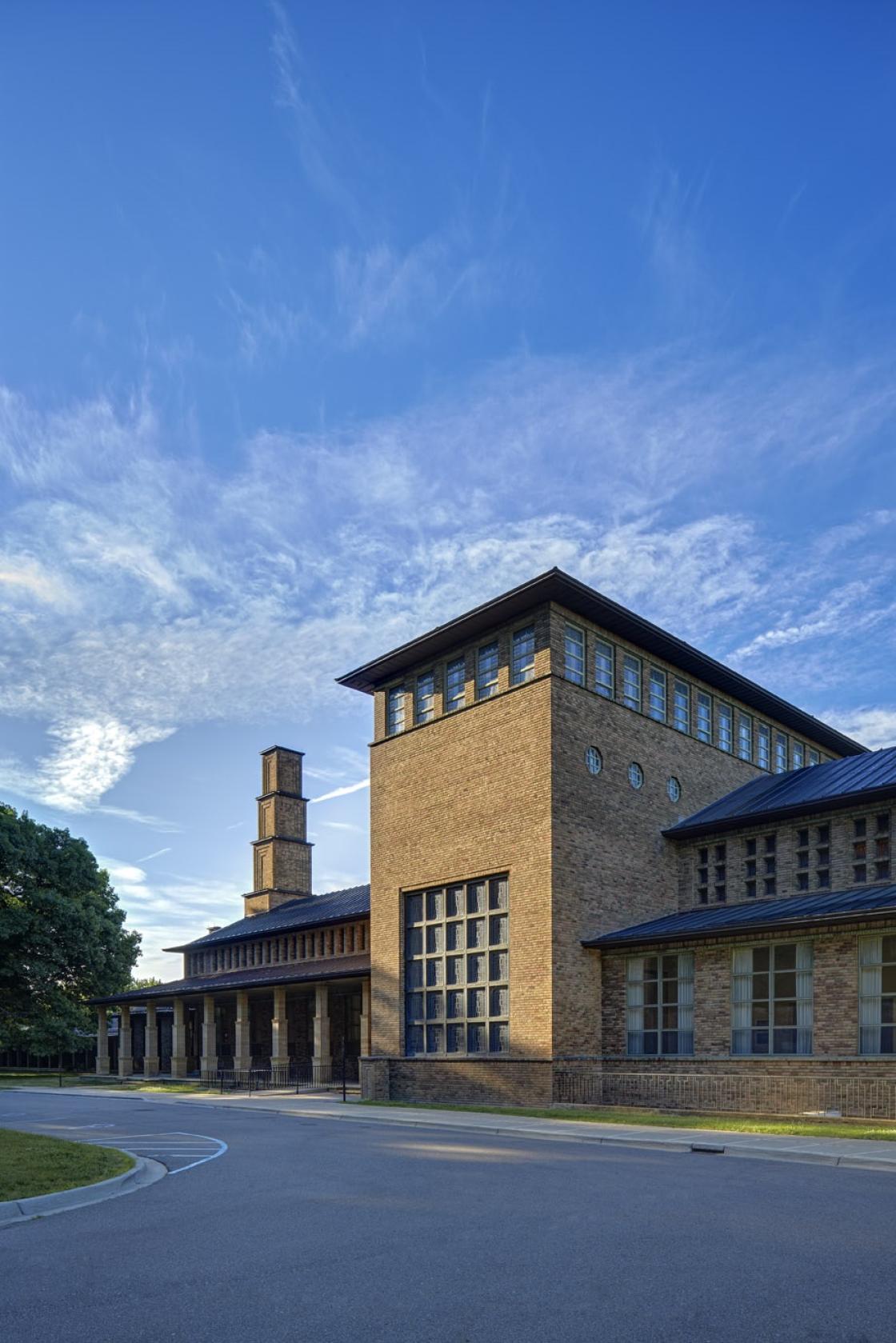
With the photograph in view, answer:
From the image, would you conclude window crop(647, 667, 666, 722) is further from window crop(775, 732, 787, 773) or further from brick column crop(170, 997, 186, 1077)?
brick column crop(170, 997, 186, 1077)

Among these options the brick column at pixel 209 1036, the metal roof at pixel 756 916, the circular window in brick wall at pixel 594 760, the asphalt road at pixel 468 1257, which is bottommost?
the brick column at pixel 209 1036

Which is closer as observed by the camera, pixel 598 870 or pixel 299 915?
pixel 598 870

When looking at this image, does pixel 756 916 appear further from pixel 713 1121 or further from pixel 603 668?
pixel 603 668

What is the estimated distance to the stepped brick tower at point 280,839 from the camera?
191ft

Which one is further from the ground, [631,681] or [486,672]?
[486,672]

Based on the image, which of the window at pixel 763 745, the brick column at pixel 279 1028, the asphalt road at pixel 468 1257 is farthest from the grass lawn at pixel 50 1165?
the window at pixel 763 745

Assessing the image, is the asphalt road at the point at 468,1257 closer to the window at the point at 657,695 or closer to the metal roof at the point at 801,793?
the metal roof at the point at 801,793

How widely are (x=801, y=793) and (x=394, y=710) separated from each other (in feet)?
39.9

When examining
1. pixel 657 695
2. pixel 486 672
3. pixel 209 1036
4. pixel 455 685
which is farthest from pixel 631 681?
pixel 209 1036

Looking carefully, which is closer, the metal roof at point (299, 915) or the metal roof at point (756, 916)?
the metal roof at point (756, 916)

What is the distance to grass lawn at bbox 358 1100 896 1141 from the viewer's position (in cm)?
1938

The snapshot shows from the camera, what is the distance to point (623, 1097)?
26359 mm

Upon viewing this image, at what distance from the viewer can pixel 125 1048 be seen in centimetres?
5194

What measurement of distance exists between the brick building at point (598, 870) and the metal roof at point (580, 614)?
0.09 meters
